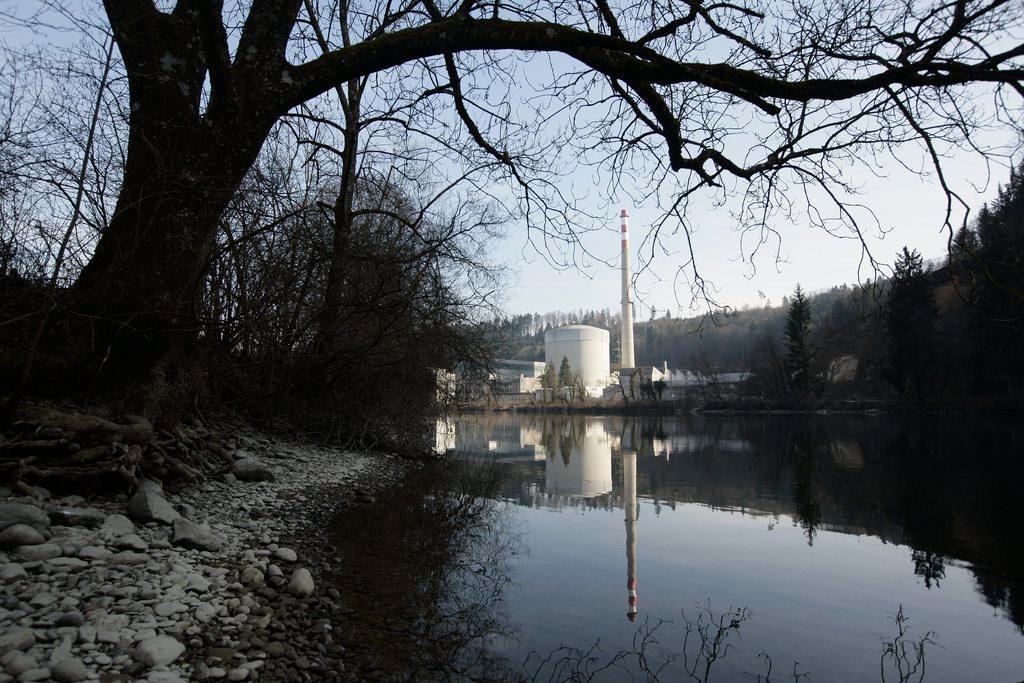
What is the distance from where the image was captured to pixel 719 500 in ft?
35.9

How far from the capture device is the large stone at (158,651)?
298 cm

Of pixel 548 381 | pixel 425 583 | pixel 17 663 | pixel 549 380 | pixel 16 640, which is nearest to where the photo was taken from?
pixel 17 663

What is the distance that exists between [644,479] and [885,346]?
173ft

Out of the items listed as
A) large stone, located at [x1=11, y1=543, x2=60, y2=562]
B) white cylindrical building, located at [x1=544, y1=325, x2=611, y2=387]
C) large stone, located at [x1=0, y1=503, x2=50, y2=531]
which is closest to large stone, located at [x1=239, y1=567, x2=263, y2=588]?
large stone, located at [x1=11, y1=543, x2=60, y2=562]

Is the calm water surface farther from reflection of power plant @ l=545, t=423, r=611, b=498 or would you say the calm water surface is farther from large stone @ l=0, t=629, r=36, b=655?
large stone @ l=0, t=629, r=36, b=655

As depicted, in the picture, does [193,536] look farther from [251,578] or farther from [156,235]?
[156,235]

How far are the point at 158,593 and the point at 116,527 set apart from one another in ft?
2.86

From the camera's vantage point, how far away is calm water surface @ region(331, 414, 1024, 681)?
13.9ft

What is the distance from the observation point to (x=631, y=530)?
8430mm

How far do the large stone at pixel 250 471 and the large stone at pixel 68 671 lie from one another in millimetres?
4688

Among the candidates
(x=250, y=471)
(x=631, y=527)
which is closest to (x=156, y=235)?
(x=250, y=471)

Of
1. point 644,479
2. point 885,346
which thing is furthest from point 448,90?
point 885,346

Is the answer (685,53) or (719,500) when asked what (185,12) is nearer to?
(685,53)

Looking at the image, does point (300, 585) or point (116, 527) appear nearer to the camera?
point (116, 527)
